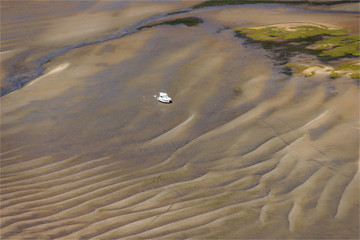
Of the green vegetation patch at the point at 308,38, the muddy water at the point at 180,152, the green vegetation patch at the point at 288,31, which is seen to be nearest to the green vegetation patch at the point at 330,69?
the muddy water at the point at 180,152

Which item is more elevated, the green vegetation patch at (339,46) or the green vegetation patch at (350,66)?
the green vegetation patch at (339,46)

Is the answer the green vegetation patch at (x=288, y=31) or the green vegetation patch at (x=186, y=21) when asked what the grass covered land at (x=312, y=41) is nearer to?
the green vegetation patch at (x=288, y=31)

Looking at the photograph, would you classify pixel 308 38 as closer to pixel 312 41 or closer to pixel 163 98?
pixel 312 41

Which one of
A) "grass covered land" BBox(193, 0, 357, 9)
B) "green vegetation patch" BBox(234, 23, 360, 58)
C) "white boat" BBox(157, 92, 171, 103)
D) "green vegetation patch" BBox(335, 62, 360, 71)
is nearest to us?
"white boat" BBox(157, 92, 171, 103)

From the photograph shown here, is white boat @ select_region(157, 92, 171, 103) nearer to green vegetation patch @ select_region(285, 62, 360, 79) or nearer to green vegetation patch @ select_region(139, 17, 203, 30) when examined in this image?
green vegetation patch @ select_region(285, 62, 360, 79)

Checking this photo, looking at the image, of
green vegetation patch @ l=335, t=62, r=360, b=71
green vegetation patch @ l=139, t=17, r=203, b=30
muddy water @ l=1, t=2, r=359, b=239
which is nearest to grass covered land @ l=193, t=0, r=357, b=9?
green vegetation patch @ l=139, t=17, r=203, b=30

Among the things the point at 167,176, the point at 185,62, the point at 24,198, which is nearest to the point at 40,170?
the point at 24,198

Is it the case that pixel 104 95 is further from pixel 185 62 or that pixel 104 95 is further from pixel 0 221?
pixel 0 221
